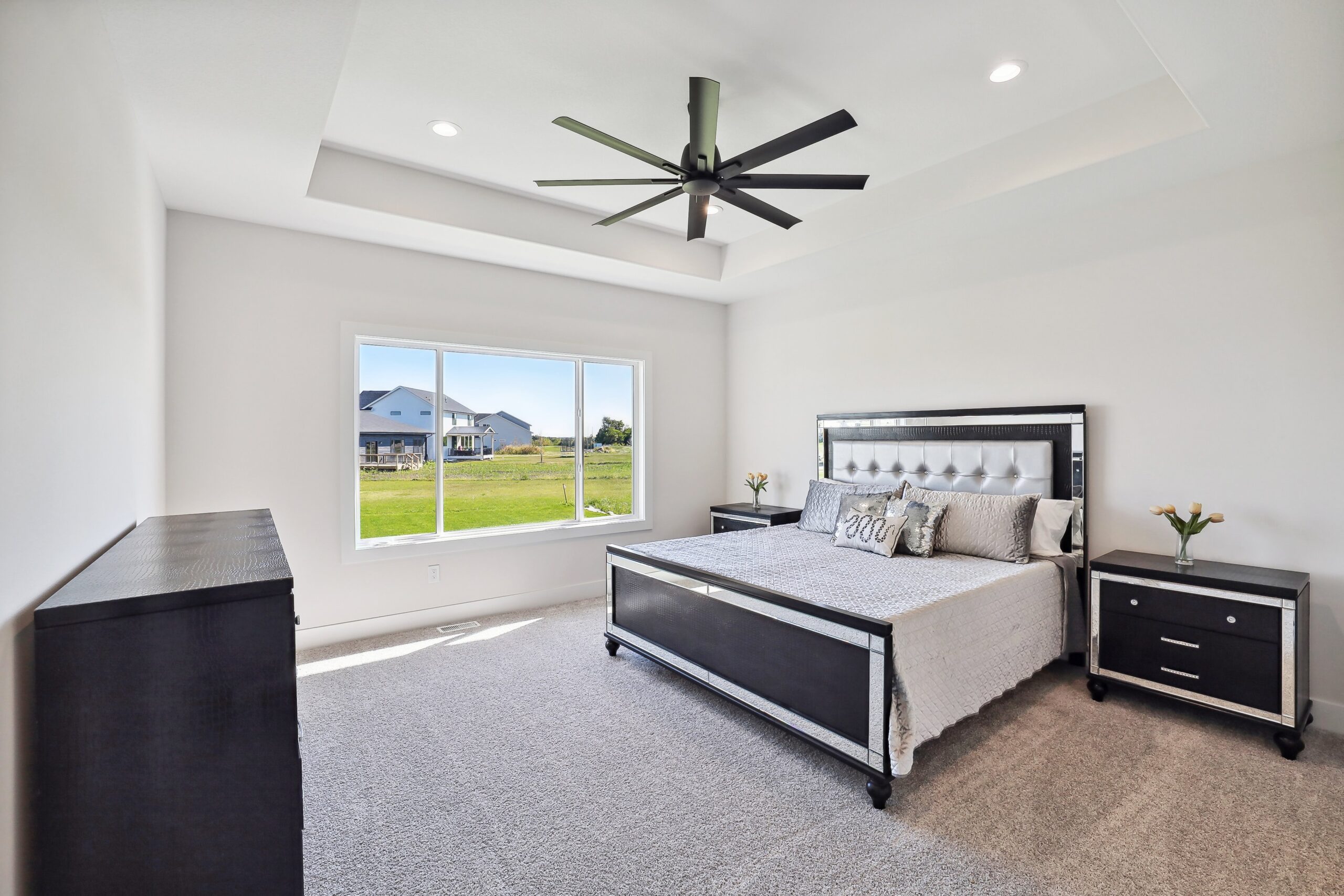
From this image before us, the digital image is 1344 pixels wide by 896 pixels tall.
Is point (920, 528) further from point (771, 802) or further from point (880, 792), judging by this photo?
point (771, 802)

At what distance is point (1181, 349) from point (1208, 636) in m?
1.39

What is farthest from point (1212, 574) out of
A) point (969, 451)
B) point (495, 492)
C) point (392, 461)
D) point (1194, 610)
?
point (392, 461)

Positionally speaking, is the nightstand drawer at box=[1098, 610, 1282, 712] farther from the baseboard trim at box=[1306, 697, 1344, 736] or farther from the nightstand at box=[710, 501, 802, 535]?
the nightstand at box=[710, 501, 802, 535]

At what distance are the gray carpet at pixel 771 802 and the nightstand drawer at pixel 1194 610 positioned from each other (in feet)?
1.51

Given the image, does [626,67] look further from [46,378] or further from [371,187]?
[46,378]

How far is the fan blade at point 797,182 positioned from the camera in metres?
2.52

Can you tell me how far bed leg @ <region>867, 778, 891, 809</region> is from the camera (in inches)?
81.0

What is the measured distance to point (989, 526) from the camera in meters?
3.25

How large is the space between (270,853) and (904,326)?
13.8 feet

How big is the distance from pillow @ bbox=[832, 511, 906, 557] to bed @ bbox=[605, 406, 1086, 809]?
0.28 ft

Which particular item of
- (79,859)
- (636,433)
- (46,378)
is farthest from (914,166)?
(79,859)

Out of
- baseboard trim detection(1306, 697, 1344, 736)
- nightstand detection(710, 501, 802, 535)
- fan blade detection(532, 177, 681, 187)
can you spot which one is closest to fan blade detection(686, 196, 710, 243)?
fan blade detection(532, 177, 681, 187)

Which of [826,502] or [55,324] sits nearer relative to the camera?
[55,324]

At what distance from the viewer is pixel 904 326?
4.22 meters
